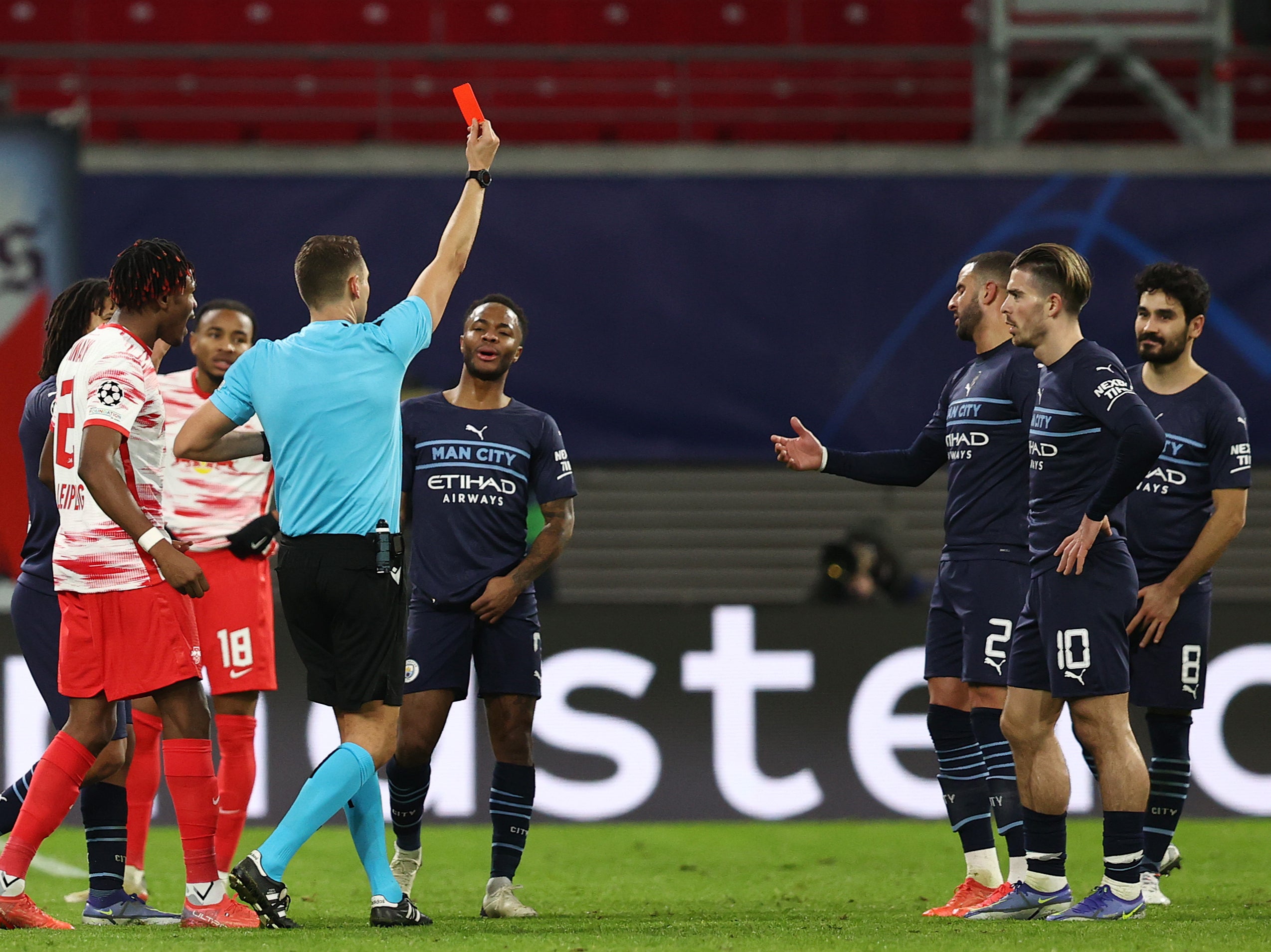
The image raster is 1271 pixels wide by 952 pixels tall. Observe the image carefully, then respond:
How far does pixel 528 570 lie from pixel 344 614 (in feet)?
3.79

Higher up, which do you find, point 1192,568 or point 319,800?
point 1192,568

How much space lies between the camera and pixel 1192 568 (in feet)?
20.2

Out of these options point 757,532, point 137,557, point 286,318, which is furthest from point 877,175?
point 137,557

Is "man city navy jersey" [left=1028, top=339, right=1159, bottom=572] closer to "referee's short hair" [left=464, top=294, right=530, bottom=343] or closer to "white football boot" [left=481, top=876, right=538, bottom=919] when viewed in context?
"referee's short hair" [left=464, top=294, right=530, bottom=343]

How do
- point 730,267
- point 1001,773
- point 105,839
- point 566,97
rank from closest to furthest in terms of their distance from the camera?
point 105,839, point 1001,773, point 730,267, point 566,97

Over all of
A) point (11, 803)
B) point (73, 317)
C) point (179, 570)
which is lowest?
point (11, 803)

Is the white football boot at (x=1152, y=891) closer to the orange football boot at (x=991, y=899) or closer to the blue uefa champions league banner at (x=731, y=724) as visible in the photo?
the orange football boot at (x=991, y=899)

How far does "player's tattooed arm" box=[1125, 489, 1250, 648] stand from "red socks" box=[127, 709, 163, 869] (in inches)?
143

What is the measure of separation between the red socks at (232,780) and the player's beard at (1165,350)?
3.63 meters

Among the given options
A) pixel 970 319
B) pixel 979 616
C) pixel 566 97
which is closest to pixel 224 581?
pixel 979 616

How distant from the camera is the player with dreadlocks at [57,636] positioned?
18.4 feet

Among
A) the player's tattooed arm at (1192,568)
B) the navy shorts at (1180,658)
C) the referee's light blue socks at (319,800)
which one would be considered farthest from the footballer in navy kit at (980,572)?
the referee's light blue socks at (319,800)

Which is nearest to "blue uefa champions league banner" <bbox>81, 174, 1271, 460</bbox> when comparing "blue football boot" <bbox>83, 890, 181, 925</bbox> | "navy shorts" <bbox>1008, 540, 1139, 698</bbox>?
"navy shorts" <bbox>1008, 540, 1139, 698</bbox>

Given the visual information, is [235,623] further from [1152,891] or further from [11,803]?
[1152,891]
